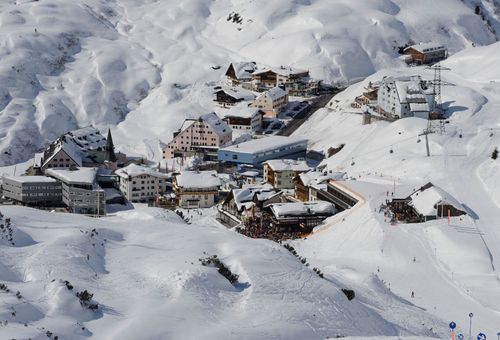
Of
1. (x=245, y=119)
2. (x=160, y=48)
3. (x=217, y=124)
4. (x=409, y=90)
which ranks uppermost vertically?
(x=160, y=48)

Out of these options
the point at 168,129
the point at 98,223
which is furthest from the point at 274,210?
the point at 168,129

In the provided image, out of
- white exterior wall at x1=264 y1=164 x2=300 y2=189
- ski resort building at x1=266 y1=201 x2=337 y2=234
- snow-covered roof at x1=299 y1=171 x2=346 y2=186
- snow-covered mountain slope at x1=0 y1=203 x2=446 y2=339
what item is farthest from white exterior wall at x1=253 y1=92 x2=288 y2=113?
snow-covered mountain slope at x1=0 y1=203 x2=446 y2=339

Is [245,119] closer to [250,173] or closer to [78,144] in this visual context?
[250,173]

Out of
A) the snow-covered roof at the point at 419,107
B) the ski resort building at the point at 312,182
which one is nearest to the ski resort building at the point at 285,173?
the ski resort building at the point at 312,182

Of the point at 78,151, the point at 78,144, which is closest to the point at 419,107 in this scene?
the point at 78,151

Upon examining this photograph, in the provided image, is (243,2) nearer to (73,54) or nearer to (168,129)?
(73,54)

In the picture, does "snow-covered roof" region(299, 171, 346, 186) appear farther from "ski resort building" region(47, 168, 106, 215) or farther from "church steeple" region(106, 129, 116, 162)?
"church steeple" region(106, 129, 116, 162)
